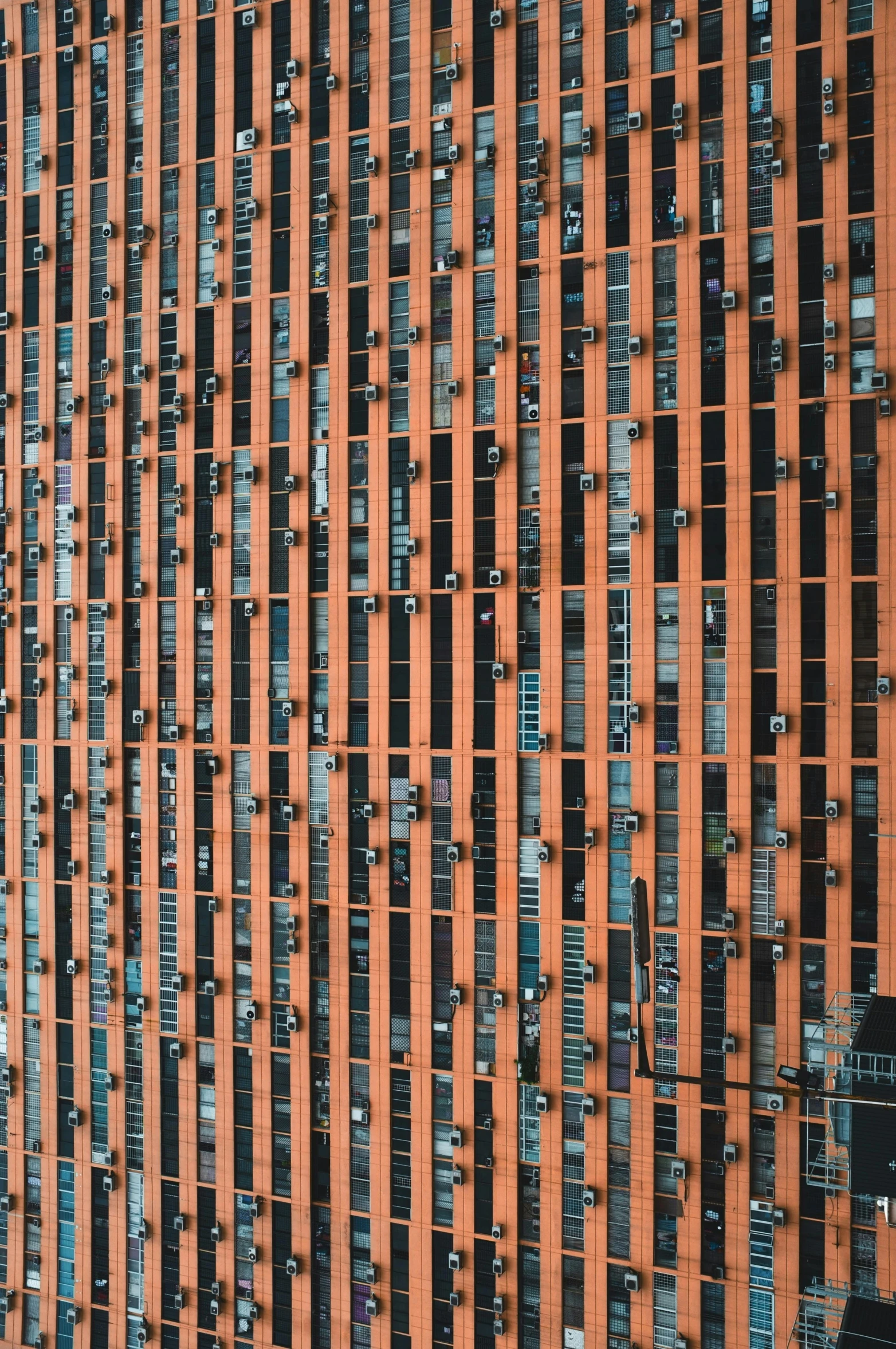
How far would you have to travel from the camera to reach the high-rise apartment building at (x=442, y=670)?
106 ft

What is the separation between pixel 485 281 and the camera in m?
35.8

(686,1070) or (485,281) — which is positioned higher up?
(485,281)

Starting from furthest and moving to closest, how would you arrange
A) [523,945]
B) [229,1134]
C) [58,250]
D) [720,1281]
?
[58,250]
[229,1134]
[523,945]
[720,1281]

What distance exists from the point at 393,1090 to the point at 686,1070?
40.2 feet

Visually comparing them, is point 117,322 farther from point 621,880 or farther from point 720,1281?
point 720,1281

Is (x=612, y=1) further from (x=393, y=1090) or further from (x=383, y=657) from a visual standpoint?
(x=393, y=1090)

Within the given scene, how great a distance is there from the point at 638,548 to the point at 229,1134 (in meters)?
31.3

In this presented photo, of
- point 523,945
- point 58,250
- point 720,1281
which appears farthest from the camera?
point 58,250

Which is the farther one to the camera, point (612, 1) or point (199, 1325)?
point (199, 1325)

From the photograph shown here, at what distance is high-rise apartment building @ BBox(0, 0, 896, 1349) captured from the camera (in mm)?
32406

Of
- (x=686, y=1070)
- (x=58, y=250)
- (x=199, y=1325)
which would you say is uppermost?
(x=58, y=250)

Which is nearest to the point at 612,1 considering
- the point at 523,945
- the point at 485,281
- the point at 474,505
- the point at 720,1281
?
the point at 485,281

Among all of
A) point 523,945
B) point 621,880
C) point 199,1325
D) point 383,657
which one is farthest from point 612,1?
point 199,1325

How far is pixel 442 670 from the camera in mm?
36188
